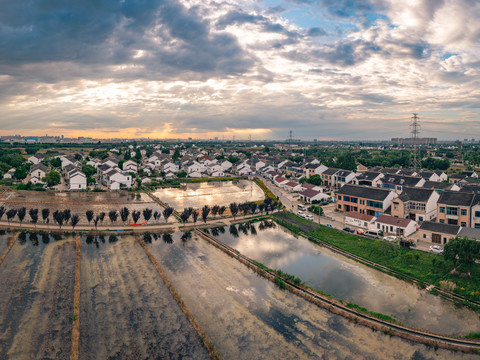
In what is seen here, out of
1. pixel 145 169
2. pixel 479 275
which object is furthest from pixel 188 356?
pixel 145 169

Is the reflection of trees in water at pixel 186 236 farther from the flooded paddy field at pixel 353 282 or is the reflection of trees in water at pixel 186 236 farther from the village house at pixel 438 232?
the village house at pixel 438 232

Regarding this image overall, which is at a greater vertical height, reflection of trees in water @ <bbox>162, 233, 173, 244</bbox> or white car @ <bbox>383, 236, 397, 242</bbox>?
white car @ <bbox>383, 236, 397, 242</bbox>

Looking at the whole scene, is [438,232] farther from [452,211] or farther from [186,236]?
[186,236]

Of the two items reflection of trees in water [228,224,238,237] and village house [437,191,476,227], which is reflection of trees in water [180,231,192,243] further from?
village house [437,191,476,227]

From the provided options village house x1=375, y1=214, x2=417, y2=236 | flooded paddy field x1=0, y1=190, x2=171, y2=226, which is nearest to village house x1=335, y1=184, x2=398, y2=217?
village house x1=375, y1=214, x2=417, y2=236

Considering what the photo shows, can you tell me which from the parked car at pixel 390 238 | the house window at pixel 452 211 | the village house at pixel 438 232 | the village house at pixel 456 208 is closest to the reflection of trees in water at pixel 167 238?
the parked car at pixel 390 238
